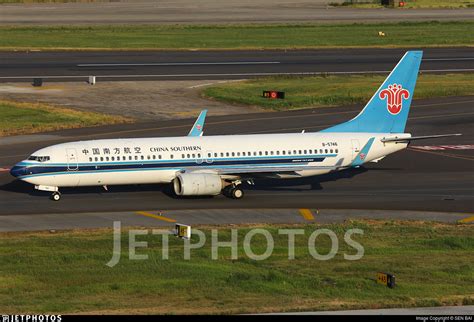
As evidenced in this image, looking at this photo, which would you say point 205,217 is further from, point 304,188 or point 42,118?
point 42,118

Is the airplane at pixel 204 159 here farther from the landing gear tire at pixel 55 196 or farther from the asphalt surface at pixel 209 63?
the asphalt surface at pixel 209 63

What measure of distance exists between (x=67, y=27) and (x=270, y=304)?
127444mm

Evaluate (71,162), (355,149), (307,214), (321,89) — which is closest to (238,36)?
(321,89)

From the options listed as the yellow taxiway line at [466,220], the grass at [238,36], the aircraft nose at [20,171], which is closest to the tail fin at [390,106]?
the yellow taxiway line at [466,220]

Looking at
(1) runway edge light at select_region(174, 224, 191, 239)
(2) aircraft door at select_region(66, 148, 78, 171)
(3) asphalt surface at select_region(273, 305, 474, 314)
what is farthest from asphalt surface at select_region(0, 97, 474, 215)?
(3) asphalt surface at select_region(273, 305, 474, 314)

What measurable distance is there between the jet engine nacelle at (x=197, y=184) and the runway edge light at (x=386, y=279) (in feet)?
64.9

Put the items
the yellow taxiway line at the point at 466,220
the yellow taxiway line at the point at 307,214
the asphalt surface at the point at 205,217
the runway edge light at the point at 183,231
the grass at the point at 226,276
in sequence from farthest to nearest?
the yellow taxiway line at the point at 307,214
the yellow taxiway line at the point at 466,220
the asphalt surface at the point at 205,217
the runway edge light at the point at 183,231
the grass at the point at 226,276

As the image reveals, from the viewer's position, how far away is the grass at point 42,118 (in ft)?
275

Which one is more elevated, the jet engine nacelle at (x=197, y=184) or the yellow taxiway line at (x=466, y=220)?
the jet engine nacelle at (x=197, y=184)

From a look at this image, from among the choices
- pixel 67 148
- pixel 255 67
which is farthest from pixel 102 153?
pixel 255 67

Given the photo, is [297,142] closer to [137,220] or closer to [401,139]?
[401,139]

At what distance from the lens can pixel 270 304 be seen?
37719mm

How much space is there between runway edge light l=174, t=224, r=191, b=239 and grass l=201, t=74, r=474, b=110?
44.0 m

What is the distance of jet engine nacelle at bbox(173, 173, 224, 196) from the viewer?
195 ft
